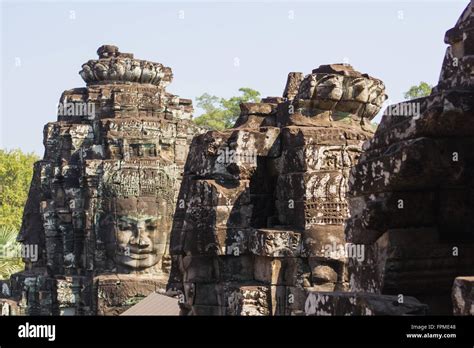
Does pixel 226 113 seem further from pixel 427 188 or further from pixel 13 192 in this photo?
pixel 427 188

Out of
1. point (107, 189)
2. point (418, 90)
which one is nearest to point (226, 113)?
point (418, 90)

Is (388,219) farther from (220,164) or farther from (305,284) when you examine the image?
(220,164)

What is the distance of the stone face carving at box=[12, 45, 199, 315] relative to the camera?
16.0m

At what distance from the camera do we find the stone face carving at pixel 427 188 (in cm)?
366

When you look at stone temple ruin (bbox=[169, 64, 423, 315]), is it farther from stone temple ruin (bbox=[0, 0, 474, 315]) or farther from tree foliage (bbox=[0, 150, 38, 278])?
tree foliage (bbox=[0, 150, 38, 278])

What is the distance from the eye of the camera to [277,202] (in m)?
8.09

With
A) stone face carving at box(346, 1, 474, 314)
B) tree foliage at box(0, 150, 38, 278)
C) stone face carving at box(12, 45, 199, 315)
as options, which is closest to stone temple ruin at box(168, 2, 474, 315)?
stone face carving at box(346, 1, 474, 314)

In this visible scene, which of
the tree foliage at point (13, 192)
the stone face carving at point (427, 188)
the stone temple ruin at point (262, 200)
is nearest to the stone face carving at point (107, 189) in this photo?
the stone temple ruin at point (262, 200)

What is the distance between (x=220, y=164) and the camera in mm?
8289

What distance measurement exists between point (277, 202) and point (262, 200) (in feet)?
0.78

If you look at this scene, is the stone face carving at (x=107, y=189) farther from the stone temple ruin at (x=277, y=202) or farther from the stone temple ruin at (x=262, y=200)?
the stone temple ruin at (x=277, y=202)

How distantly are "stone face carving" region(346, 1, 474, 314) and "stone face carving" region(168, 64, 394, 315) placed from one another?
338 cm
